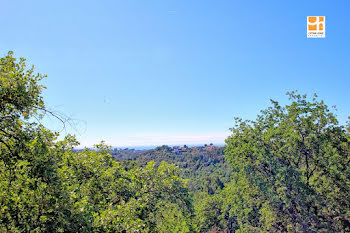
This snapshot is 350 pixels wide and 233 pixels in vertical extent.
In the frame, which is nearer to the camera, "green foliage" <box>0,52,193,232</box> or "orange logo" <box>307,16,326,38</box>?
"green foliage" <box>0,52,193,232</box>

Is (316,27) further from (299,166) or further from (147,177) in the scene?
(147,177)

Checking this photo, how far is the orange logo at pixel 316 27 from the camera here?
571 inches

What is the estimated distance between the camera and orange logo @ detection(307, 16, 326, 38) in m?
14.5

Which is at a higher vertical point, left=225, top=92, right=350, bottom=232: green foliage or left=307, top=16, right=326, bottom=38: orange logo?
left=307, top=16, right=326, bottom=38: orange logo

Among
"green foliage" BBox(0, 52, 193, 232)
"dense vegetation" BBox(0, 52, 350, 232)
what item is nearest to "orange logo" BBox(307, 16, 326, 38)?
"dense vegetation" BBox(0, 52, 350, 232)

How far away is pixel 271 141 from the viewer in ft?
56.3

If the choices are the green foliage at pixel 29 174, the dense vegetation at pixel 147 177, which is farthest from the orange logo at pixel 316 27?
the green foliage at pixel 29 174

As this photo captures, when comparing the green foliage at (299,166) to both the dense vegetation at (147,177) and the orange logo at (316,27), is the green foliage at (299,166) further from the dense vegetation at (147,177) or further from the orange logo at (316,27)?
the orange logo at (316,27)

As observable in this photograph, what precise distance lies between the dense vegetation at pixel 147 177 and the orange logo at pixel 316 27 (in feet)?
16.1

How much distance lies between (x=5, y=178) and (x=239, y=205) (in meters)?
25.3

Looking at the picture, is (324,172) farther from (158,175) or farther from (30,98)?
(30,98)

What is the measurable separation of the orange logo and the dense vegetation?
4898 mm

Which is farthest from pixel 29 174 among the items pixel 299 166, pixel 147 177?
pixel 299 166

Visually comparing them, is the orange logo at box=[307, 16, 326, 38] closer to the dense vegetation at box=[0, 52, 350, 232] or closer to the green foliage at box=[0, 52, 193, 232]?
the dense vegetation at box=[0, 52, 350, 232]
